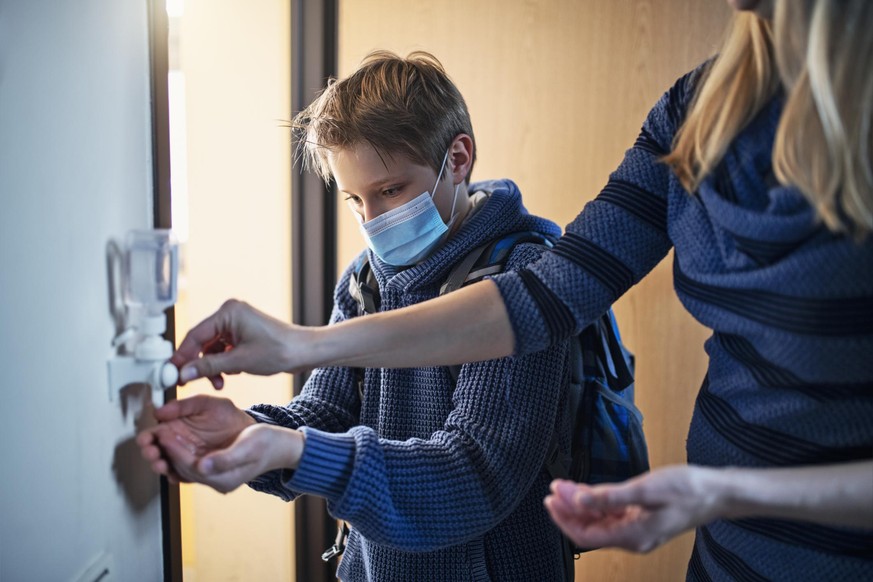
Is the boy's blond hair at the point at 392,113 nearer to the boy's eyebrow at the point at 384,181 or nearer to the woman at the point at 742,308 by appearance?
the boy's eyebrow at the point at 384,181

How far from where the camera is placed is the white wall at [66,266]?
73cm

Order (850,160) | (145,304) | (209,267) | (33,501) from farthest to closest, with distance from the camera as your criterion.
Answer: (209,267) < (145,304) < (33,501) < (850,160)

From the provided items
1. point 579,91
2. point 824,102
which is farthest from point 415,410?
point 579,91

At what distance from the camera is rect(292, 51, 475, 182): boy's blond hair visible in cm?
109

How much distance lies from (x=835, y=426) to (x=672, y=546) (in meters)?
1.32

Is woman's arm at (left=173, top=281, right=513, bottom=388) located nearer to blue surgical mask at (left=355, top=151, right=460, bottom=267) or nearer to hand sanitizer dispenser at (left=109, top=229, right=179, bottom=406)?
hand sanitizer dispenser at (left=109, top=229, right=179, bottom=406)

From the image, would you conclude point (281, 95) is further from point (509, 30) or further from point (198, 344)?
point (198, 344)

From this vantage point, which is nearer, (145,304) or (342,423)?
(145,304)

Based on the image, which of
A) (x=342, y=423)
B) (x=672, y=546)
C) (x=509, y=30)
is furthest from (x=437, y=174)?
(x=672, y=546)

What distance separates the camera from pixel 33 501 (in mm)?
774

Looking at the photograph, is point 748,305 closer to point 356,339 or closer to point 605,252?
point 605,252

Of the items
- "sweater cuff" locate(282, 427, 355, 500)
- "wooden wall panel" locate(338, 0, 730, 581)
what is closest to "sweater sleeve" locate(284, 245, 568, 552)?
"sweater cuff" locate(282, 427, 355, 500)

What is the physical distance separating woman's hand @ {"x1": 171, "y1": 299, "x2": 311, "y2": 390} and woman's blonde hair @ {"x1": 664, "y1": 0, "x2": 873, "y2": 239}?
527 mm

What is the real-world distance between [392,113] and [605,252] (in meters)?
0.42
